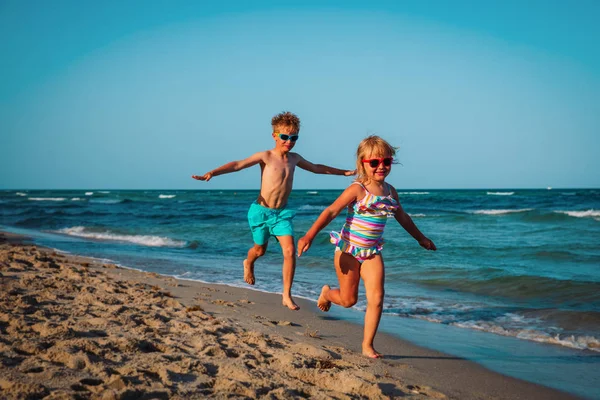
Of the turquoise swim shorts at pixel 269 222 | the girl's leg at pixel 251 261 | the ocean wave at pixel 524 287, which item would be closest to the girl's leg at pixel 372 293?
the turquoise swim shorts at pixel 269 222

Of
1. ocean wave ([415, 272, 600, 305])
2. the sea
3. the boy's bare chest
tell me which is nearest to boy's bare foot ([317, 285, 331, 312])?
the sea

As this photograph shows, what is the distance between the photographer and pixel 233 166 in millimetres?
5418

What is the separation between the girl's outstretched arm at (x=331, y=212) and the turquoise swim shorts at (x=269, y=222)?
147 centimetres

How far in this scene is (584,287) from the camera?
794cm

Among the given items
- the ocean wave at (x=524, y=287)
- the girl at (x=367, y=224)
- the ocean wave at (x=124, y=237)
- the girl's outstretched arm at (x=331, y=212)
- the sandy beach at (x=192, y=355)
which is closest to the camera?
the sandy beach at (x=192, y=355)

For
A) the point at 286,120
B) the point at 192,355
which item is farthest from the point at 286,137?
the point at 192,355

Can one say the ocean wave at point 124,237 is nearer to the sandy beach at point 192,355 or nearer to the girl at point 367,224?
the sandy beach at point 192,355

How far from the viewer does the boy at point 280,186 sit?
18.0 feet

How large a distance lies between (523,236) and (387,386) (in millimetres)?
14045

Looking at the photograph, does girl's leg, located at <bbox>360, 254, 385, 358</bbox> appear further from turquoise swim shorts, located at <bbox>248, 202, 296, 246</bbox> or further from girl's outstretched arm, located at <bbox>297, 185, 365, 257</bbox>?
turquoise swim shorts, located at <bbox>248, 202, 296, 246</bbox>

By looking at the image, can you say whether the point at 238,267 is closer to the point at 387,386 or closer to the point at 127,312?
the point at 127,312

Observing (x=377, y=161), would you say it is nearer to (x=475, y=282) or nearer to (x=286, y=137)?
(x=286, y=137)

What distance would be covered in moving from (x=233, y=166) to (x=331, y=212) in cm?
168

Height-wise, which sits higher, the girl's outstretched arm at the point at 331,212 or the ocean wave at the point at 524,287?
the girl's outstretched arm at the point at 331,212
